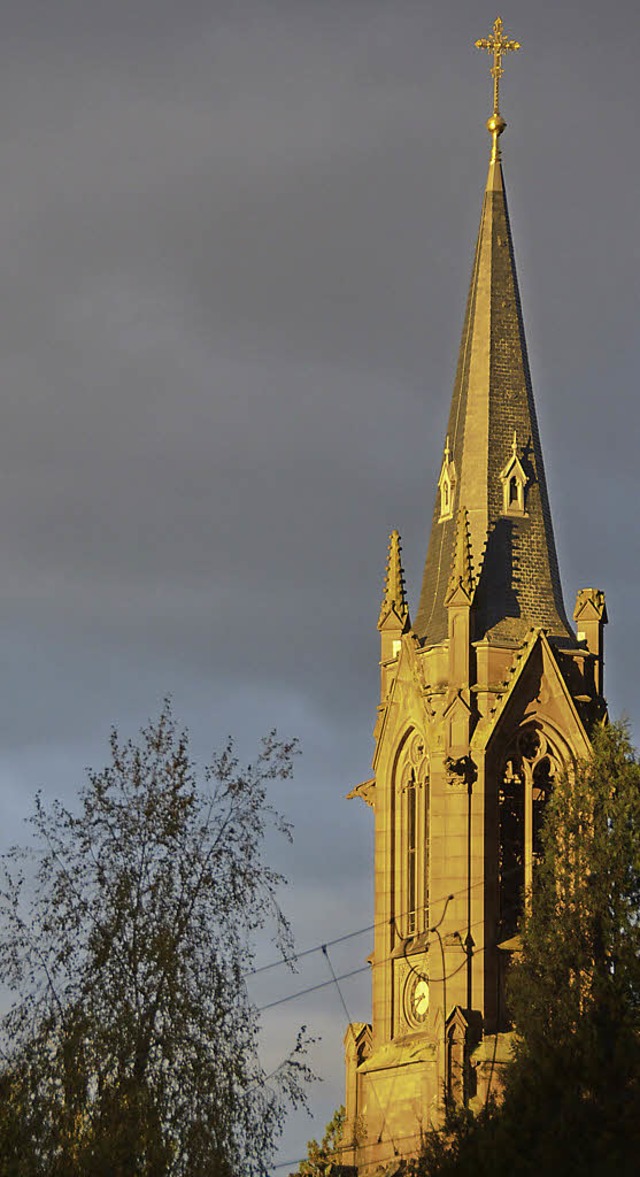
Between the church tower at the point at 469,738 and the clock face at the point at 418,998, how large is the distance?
0.23 feet

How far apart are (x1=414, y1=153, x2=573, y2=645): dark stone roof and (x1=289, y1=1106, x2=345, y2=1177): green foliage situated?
15.0 metres

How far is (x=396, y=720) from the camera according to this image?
340ft

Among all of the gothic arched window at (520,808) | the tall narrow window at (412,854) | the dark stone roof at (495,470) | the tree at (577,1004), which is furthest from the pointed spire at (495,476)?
the tree at (577,1004)

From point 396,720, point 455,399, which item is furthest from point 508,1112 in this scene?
point 455,399

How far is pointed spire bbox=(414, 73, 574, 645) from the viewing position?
340ft

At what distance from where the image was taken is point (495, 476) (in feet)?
344

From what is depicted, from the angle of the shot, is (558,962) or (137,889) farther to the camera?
(558,962)

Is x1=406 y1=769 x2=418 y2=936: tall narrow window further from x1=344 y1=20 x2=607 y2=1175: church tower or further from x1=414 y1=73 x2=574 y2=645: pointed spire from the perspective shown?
x1=414 y1=73 x2=574 y2=645: pointed spire

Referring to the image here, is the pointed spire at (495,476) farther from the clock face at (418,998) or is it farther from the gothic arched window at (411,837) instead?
the clock face at (418,998)

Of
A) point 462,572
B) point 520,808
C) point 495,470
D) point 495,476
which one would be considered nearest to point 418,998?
point 520,808

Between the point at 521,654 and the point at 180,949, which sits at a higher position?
the point at 521,654

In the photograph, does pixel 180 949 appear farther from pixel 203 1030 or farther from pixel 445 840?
pixel 445 840

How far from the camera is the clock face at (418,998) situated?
99.4m

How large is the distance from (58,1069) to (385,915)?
39.4 metres
